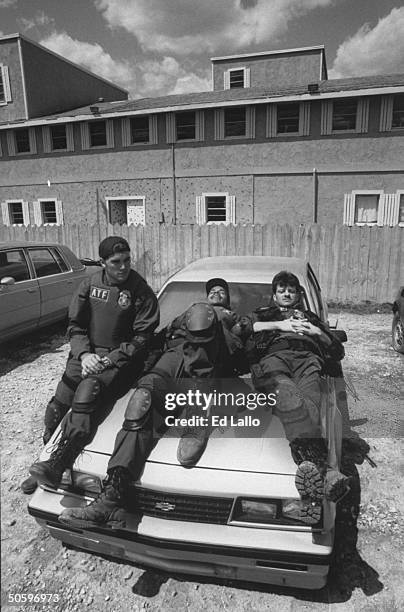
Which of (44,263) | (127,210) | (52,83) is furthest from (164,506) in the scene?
(52,83)

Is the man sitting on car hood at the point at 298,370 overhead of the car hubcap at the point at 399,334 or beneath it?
overhead

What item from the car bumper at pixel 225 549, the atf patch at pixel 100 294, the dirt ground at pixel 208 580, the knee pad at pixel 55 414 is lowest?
the dirt ground at pixel 208 580

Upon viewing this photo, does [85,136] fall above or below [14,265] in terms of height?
above

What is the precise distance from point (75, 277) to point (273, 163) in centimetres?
1054

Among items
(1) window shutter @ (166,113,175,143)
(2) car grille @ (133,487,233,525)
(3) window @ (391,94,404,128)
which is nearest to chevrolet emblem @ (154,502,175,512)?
(2) car grille @ (133,487,233,525)

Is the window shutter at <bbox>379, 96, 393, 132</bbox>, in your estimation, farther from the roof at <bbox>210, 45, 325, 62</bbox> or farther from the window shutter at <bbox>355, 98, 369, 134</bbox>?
the roof at <bbox>210, 45, 325, 62</bbox>

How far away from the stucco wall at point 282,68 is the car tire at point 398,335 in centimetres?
1930

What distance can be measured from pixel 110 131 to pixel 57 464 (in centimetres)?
1730

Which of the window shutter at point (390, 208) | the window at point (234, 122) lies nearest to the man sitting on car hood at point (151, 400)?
the window shutter at point (390, 208)

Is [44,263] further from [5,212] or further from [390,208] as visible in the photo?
[5,212]

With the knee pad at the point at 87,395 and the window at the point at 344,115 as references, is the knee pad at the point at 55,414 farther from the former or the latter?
the window at the point at 344,115

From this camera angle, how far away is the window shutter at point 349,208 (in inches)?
607

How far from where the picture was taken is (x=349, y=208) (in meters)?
15.5

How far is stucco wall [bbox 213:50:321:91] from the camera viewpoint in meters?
22.1
